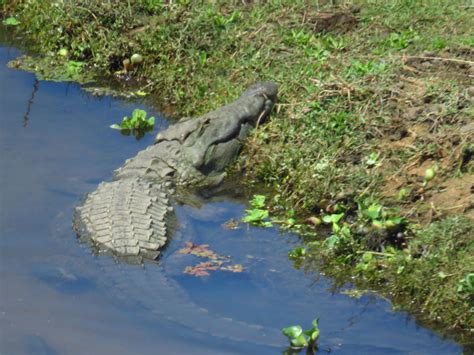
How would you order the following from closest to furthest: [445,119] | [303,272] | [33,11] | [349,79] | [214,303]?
[214,303]
[303,272]
[445,119]
[349,79]
[33,11]

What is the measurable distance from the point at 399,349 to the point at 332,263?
3.28ft

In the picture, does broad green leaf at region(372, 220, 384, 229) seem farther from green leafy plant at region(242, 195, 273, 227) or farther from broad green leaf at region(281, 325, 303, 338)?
broad green leaf at region(281, 325, 303, 338)

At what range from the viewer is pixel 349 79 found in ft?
24.9

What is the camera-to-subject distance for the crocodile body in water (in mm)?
5629

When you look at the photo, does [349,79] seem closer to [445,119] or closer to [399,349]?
[445,119]

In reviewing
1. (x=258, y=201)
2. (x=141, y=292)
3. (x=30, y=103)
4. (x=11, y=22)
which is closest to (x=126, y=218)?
(x=141, y=292)

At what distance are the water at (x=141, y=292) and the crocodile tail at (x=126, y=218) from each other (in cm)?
10

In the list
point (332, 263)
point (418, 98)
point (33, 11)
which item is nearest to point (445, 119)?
point (418, 98)

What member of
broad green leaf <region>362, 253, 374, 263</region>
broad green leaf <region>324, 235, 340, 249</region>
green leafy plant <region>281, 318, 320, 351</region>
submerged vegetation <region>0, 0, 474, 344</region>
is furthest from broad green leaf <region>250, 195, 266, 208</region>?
green leafy plant <region>281, 318, 320, 351</region>

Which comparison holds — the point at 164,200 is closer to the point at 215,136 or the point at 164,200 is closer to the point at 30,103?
the point at 215,136

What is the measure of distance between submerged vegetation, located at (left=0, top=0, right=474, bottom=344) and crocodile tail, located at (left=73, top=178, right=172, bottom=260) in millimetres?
671

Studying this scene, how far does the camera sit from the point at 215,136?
298 inches

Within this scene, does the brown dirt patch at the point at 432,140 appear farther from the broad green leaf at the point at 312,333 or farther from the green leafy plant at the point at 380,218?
the broad green leaf at the point at 312,333

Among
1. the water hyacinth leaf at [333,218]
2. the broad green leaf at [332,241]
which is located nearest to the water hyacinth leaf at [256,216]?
the water hyacinth leaf at [333,218]
